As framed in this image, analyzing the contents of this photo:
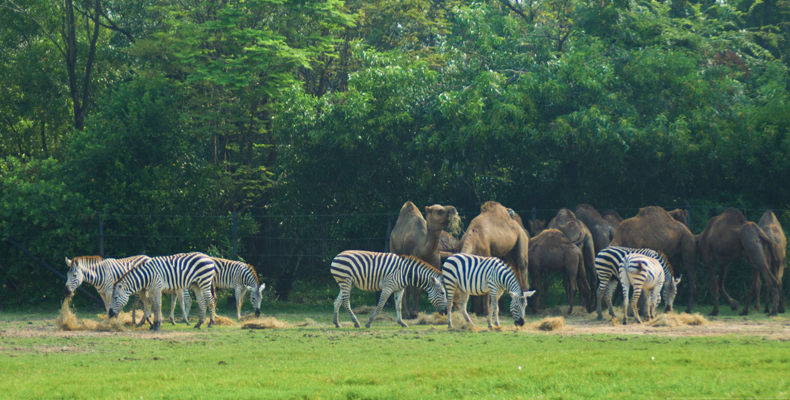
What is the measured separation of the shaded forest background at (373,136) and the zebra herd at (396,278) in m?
3.99

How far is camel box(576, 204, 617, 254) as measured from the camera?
19031 mm

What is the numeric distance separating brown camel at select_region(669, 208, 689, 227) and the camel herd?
0.07 metres

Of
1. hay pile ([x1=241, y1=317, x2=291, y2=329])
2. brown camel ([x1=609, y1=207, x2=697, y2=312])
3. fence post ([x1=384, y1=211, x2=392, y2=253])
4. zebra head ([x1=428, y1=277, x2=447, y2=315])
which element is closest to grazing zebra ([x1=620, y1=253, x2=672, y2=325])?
brown camel ([x1=609, y1=207, x2=697, y2=312])

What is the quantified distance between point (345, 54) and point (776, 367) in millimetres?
19494

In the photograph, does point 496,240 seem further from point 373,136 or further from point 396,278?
point 373,136

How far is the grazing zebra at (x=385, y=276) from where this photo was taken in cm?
1566

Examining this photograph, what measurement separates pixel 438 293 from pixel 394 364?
17.9 feet

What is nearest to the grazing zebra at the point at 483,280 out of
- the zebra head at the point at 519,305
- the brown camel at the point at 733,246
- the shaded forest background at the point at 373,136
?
the zebra head at the point at 519,305

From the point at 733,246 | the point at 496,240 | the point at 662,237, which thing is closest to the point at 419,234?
the point at 496,240

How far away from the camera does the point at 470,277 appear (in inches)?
592

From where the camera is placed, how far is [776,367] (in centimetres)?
926

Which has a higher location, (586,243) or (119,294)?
(586,243)

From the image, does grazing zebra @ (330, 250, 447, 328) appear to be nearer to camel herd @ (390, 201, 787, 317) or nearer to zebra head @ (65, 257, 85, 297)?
camel herd @ (390, 201, 787, 317)

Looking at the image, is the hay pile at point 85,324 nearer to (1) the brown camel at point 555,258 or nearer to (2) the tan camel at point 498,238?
(2) the tan camel at point 498,238
